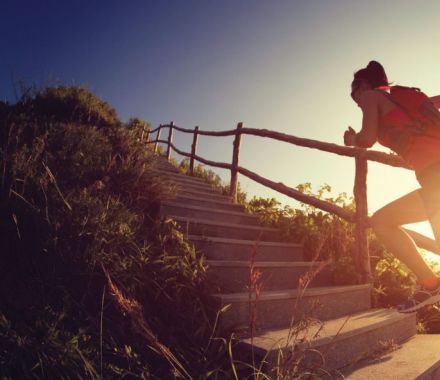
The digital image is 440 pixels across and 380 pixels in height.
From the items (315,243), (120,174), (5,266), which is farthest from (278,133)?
(5,266)

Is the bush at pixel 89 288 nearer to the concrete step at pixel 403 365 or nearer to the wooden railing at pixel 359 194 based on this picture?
the concrete step at pixel 403 365

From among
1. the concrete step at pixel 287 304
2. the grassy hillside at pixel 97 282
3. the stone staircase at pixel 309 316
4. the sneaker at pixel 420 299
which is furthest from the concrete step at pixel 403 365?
the grassy hillside at pixel 97 282

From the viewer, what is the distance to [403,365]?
2328mm

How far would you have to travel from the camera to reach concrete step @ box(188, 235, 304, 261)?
358 centimetres

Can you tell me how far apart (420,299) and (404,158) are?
1.05m

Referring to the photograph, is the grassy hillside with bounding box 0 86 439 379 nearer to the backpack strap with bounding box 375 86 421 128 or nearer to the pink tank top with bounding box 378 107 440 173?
the pink tank top with bounding box 378 107 440 173

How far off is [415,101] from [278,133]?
2879mm

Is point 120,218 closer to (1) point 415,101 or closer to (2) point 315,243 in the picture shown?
(1) point 415,101

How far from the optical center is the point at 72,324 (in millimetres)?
2000

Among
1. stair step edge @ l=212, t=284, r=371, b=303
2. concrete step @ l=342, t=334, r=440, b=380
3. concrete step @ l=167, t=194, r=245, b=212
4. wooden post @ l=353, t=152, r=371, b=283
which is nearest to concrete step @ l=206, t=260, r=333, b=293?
stair step edge @ l=212, t=284, r=371, b=303

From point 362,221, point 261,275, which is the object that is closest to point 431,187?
point 362,221

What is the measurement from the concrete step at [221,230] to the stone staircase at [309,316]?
0.01 metres

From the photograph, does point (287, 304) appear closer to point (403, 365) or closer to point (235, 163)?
point (403, 365)

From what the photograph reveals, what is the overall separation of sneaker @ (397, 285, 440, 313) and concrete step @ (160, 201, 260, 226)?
239 centimetres
